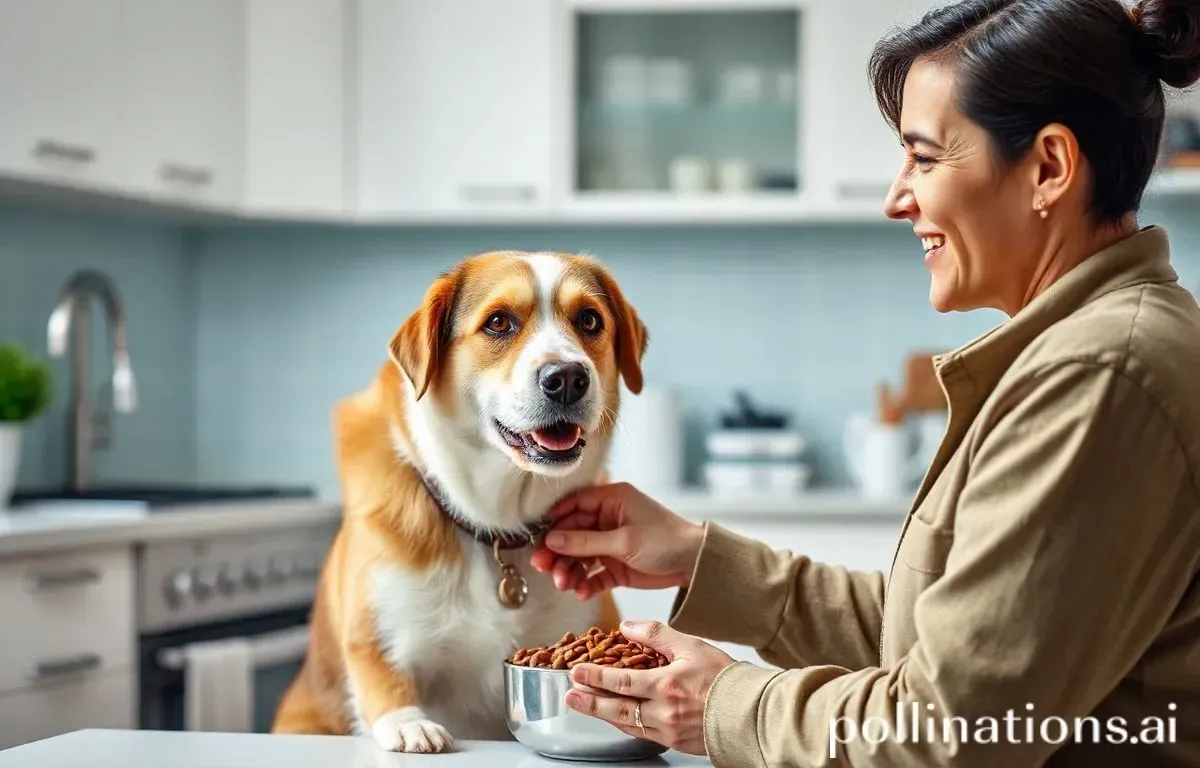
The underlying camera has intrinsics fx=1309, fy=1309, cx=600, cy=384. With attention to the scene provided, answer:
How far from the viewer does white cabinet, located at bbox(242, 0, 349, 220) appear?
3.34 m

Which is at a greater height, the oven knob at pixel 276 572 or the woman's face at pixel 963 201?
the woman's face at pixel 963 201

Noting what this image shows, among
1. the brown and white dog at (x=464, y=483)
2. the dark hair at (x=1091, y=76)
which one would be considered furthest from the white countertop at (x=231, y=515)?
the dark hair at (x=1091, y=76)

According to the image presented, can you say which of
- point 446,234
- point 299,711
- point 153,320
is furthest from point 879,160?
point 299,711

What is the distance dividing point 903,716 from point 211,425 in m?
3.28

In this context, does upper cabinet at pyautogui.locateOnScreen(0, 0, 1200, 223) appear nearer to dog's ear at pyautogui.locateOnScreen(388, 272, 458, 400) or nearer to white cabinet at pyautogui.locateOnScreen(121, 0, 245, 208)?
white cabinet at pyautogui.locateOnScreen(121, 0, 245, 208)

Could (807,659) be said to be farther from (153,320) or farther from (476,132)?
(153,320)

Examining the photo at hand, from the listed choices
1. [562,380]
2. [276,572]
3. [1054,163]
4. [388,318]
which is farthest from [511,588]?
[388,318]

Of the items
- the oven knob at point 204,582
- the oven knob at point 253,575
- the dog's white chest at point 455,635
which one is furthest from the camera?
the oven knob at point 253,575

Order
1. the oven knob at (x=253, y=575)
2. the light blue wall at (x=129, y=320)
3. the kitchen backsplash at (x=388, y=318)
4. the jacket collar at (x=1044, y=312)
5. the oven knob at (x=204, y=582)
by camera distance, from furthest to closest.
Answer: the kitchen backsplash at (x=388, y=318)
the light blue wall at (x=129, y=320)
the oven knob at (x=253, y=575)
the oven knob at (x=204, y=582)
the jacket collar at (x=1044, y=312)

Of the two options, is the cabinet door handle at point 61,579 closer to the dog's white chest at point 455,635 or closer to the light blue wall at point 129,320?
the light blue wall at point 129,320

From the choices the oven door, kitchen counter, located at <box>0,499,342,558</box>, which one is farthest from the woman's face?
the oven door

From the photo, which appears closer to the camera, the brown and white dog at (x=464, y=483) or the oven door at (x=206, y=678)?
the brown and white dog at (x=464, y=483)

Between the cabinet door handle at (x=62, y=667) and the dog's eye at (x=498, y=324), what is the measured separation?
4.61 feet

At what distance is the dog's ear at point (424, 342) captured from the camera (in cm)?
133
